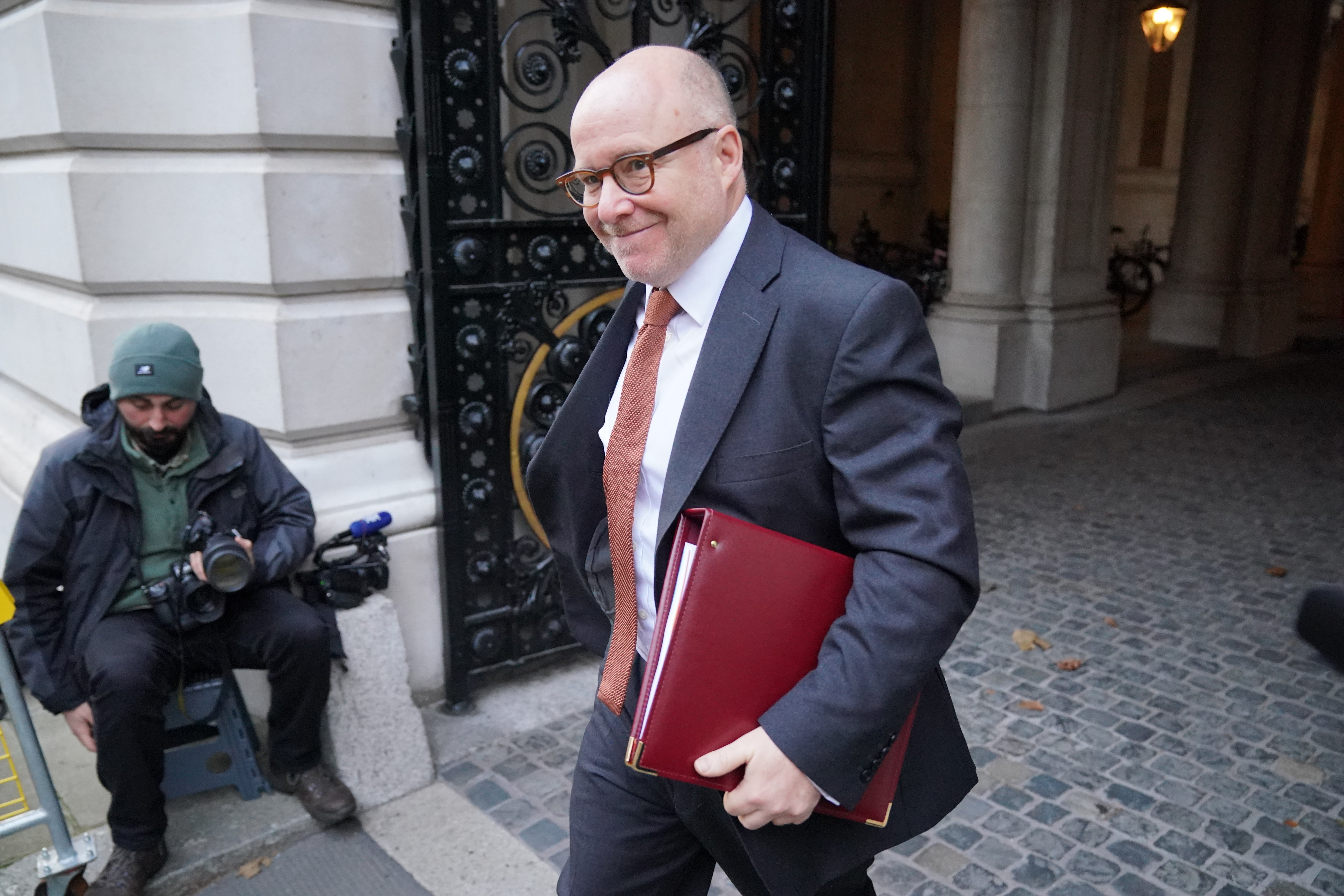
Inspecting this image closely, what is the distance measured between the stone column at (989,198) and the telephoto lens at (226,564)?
7.02m

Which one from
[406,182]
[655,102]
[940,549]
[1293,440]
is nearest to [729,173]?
[655,102]

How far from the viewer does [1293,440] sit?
847 centimetres

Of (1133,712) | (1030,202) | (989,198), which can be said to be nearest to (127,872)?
(1133,712)

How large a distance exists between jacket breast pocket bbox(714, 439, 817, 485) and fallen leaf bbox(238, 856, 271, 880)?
242cm

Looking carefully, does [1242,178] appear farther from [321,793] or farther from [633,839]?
[633,839]

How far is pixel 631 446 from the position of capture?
1872mm

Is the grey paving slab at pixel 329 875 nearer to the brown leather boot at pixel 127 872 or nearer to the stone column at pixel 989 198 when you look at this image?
the brown leather boot at pixel 127 872

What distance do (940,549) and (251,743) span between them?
9.21 feet

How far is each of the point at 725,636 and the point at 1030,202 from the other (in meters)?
8.76

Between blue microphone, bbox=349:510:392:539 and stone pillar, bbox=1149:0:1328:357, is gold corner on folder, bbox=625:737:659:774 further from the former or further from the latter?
stone pillar, bbox=1149:0:1328:357

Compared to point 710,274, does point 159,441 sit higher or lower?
lower

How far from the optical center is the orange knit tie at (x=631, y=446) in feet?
6.13

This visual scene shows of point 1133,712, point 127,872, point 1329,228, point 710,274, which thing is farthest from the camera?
point 1329,228

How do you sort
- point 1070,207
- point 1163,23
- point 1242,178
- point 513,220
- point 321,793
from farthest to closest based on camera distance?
1. point 1242,178
2. point 1163,23
3. point 1070,207
4. point 513,220
5. point 321,793
